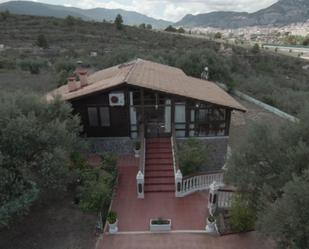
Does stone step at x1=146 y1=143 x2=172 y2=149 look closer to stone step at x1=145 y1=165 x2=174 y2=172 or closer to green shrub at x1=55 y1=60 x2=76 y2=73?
stone step at x1=145 y1=165 x2=174 y2=172

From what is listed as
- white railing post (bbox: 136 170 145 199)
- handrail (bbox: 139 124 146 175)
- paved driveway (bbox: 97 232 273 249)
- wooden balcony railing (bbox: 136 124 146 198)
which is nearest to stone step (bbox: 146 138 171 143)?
wooden balcony railing (bbox: 136 124 146 198)

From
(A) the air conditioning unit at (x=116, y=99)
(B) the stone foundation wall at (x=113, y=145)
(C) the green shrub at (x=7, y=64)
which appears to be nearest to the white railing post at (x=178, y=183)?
(B) the stone foundation wall at (x=113, y=145)

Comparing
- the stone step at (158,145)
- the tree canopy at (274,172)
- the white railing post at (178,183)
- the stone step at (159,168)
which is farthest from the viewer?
the stone step at (158,145)

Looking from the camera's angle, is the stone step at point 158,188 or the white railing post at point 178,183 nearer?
the white railing post at point 178,183

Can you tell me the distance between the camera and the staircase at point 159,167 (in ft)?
42.7

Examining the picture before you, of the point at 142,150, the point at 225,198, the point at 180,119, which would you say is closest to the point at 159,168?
the point at 142,150

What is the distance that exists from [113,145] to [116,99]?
270 centimetres

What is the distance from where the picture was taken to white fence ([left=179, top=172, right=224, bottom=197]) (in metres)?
12.5

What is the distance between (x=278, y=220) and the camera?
269 inches

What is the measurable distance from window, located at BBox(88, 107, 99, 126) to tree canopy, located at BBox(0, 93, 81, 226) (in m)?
4.49

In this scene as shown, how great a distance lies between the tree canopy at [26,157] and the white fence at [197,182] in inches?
200

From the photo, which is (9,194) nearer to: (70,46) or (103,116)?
(103,116)

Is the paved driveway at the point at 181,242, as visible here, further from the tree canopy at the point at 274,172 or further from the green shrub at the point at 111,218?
the tree canopy at the point at 274,172

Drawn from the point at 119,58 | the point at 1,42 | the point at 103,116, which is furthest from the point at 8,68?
the point at 103,116
